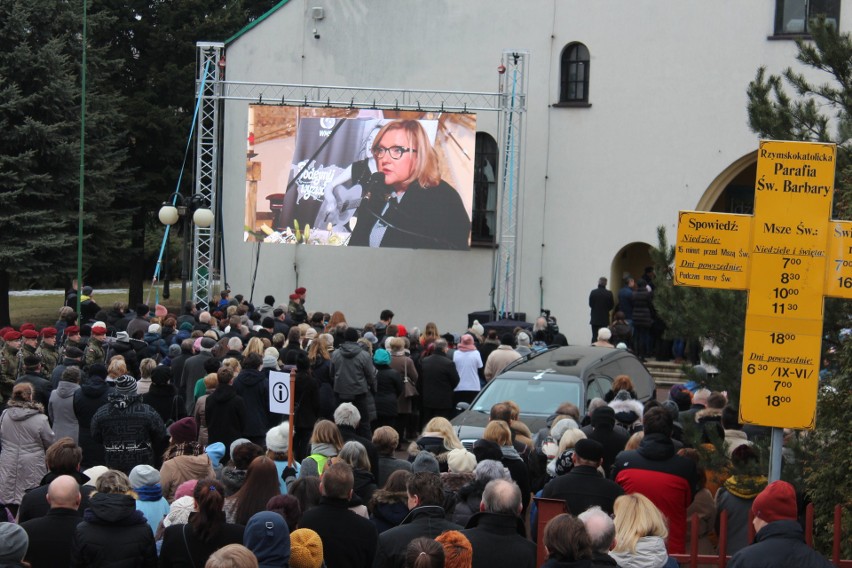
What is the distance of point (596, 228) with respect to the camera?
2692 centimetres

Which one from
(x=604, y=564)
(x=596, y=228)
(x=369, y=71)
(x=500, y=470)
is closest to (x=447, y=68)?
(x=369, y=71)

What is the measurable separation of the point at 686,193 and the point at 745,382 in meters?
19.8

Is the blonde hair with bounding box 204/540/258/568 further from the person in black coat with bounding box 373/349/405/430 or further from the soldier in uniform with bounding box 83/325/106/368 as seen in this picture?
the soldier in uniform with bounding box 83/325/106/368

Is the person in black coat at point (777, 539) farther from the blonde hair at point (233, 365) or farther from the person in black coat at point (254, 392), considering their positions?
the person in black coat at point (254, 392)

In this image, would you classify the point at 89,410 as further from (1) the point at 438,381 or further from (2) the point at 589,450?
(2) the point at 589,450

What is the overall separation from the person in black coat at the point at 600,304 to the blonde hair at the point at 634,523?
18114mm

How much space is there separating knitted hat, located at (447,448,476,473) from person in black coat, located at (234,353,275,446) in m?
4.37

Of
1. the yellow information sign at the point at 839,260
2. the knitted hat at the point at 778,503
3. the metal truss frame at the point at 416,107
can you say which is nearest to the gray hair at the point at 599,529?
the knitted hat at the point at 778,503

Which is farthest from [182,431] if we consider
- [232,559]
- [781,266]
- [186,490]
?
[781,266]

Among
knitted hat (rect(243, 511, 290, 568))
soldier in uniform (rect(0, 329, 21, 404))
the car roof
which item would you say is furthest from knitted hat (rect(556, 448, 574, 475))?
soldier in uniform (rect(0, 329, 21, 404))

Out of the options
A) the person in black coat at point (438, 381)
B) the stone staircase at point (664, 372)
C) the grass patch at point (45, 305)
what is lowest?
the grass patch at point (45, 305)

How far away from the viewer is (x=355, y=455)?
28.8ft

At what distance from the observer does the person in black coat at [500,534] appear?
6.75m

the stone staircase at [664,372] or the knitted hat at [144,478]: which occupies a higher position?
the knitted hat at [144,478]
